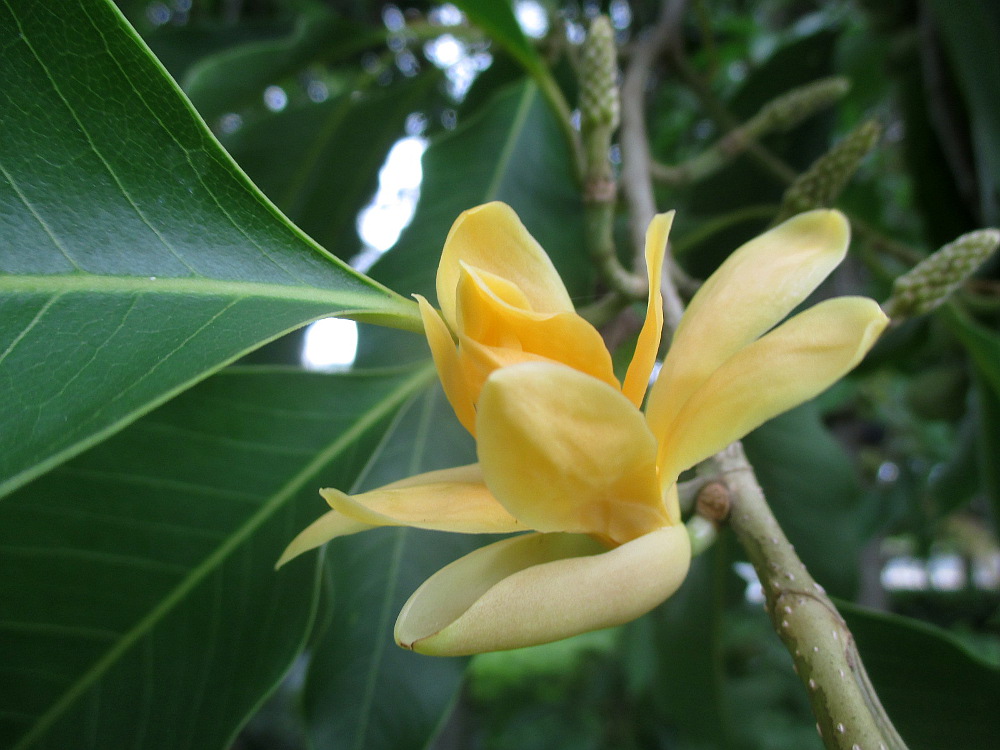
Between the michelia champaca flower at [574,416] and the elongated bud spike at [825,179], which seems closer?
the michelia champaca flower at [574,416]

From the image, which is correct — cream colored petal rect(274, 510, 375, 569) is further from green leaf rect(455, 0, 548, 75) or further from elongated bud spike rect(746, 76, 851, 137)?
elongated bud spike rect(746, 76, 851, 137)

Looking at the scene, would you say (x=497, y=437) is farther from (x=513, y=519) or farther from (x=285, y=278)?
(x=285, y=278)

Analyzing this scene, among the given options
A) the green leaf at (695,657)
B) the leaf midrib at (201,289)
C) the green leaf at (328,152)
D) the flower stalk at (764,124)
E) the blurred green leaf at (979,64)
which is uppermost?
the leaf midrib at (201,289)

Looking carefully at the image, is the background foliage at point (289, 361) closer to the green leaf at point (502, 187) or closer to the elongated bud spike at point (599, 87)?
the green leaf at point (502, 187)

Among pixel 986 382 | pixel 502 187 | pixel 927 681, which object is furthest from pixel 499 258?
pixel 986 382

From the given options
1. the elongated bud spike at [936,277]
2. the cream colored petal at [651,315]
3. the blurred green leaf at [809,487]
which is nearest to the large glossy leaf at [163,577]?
the cream colored petal at [651,315]

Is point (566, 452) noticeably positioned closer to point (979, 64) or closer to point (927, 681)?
point (927, 681)
